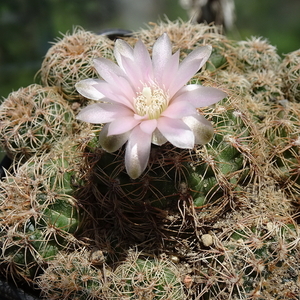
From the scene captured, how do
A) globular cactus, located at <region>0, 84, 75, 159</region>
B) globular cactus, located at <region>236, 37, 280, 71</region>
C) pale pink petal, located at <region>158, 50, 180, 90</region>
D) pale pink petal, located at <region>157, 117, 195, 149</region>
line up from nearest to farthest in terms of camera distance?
pale pink petal, located at <region>157, 117, 195, 149</region>
pale pink petal, located at <region>158, 50, 180, 90</region>
globular cactus, located at <region>0, 84, 75, 159</region>
globular cactus, located at <region>236, 37, 280, 71</region>

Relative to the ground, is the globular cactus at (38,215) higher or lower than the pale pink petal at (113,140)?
lower

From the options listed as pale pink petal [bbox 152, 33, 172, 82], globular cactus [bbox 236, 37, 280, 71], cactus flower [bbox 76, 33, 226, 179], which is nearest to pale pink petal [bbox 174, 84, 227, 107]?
cactus flower [bbox 76, 33, 226, 179]

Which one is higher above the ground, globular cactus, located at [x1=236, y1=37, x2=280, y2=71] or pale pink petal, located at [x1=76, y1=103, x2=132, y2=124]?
pale pink petal, located at [x1=76, y1=103, x2=132, y2=124]

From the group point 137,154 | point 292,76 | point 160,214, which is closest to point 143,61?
point 137,154

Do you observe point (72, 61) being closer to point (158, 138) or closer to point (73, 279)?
point (158, 138)

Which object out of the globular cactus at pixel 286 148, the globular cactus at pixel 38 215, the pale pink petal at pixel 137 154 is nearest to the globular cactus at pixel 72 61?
the globular cactus at pixel 38 215

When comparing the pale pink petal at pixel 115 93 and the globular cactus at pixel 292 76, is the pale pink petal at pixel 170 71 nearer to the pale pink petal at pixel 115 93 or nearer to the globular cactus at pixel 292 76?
the pale pink petal at pixel 115 93

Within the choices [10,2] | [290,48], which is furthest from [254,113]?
[10,2]

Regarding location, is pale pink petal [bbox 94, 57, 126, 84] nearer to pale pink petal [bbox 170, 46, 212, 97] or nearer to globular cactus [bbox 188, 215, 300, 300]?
pale pink petal [bbox 170, 46, 212, 97]
